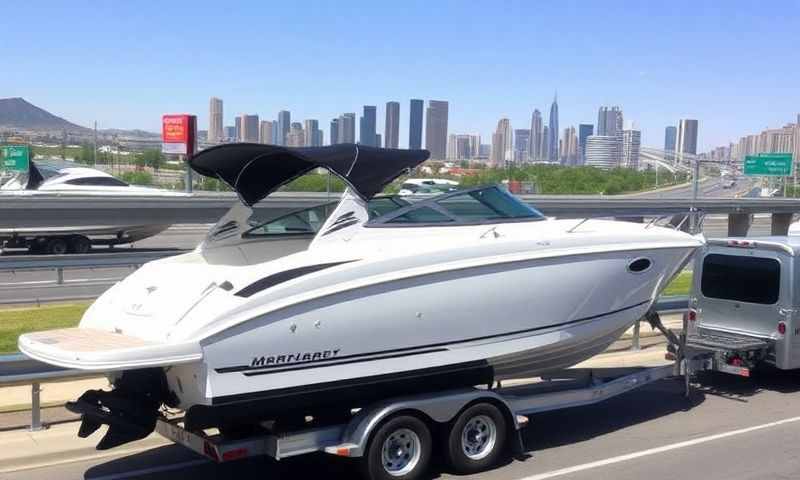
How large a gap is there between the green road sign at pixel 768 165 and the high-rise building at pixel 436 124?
1949 cm

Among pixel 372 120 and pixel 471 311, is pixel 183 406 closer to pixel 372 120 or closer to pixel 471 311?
pixel 471 311

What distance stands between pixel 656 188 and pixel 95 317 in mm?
38104

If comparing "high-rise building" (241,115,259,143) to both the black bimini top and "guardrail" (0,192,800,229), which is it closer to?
"guardrail" (0,192,800,229)

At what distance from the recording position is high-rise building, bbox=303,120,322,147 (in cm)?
3221

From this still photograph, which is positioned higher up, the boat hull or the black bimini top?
the black bimini top

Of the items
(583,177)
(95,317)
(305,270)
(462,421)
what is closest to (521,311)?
(462,421)

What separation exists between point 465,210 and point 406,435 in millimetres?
2041

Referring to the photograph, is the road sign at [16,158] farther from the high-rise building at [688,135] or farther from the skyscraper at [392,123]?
the high-rise building at [688,135]

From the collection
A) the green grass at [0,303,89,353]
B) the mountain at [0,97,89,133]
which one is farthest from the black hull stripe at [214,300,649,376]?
the mountain at [0,97,89,133]

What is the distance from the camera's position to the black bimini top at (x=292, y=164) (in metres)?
7.52

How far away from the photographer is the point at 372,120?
3469cm

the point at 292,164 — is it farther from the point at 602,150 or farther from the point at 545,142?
the point at 545,142

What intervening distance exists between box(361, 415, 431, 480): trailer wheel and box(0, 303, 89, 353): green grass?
5407 mm

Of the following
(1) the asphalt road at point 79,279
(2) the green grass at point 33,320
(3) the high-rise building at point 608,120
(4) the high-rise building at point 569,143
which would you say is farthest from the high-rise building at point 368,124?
(3) the high-rise building at point 608,120
